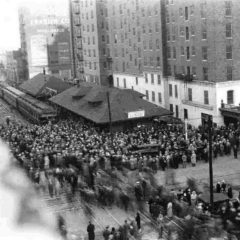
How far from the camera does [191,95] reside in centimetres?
5375

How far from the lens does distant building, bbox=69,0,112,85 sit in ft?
273

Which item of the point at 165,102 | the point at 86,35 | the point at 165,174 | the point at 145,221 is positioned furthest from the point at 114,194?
the point at 86,35

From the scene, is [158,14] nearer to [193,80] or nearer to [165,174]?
[193,80]

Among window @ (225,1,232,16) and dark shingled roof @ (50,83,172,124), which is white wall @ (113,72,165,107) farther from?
window @ (225,1,232,16)

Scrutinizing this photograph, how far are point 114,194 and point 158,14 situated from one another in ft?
126

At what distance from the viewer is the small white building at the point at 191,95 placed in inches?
1929

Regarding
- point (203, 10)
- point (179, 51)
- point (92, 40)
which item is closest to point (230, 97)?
point (179, 51)

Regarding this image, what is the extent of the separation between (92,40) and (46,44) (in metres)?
35.9

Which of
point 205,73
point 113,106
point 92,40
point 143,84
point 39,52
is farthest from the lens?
point 39,52

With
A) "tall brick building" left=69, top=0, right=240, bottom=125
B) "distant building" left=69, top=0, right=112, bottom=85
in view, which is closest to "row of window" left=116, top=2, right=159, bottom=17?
"tall brick building" left=69, top=0, right=240, bottom=125

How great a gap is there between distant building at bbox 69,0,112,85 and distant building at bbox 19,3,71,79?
24.7 metres

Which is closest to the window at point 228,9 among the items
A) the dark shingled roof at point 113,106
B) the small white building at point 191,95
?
the small white building at point 191,95

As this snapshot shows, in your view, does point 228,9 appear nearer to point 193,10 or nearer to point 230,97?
point 193,10

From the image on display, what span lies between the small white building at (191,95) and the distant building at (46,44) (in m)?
57.6
